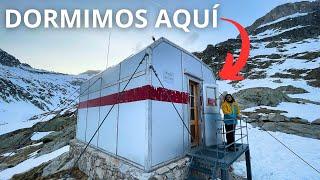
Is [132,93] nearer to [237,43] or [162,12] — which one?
[162,12]

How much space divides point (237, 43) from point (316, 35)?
27.1 m

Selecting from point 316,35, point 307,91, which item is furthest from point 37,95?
point 316,35

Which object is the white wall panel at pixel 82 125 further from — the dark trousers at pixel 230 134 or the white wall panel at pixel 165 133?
the dark trousers at pixel 230 134

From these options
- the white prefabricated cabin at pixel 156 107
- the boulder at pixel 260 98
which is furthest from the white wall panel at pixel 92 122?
the boulder at pixel 260 98

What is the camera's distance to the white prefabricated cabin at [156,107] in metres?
6.78

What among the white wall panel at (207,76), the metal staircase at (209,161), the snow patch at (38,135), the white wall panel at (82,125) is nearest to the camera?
the metal staircase at (209,161)

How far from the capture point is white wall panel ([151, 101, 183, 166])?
6.82 m

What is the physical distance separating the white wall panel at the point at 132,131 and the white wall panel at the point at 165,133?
0.32 metres

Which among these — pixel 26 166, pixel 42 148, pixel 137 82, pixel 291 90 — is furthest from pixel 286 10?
pixel 137 82

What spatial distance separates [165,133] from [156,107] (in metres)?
0.96

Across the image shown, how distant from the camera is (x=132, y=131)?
23.7 feet

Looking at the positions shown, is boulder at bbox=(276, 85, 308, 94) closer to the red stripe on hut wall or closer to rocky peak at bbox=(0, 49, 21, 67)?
the red stripe on hut wall

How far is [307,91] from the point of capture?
37.1m

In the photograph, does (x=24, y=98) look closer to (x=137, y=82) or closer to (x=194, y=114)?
(x=194, y=114)
